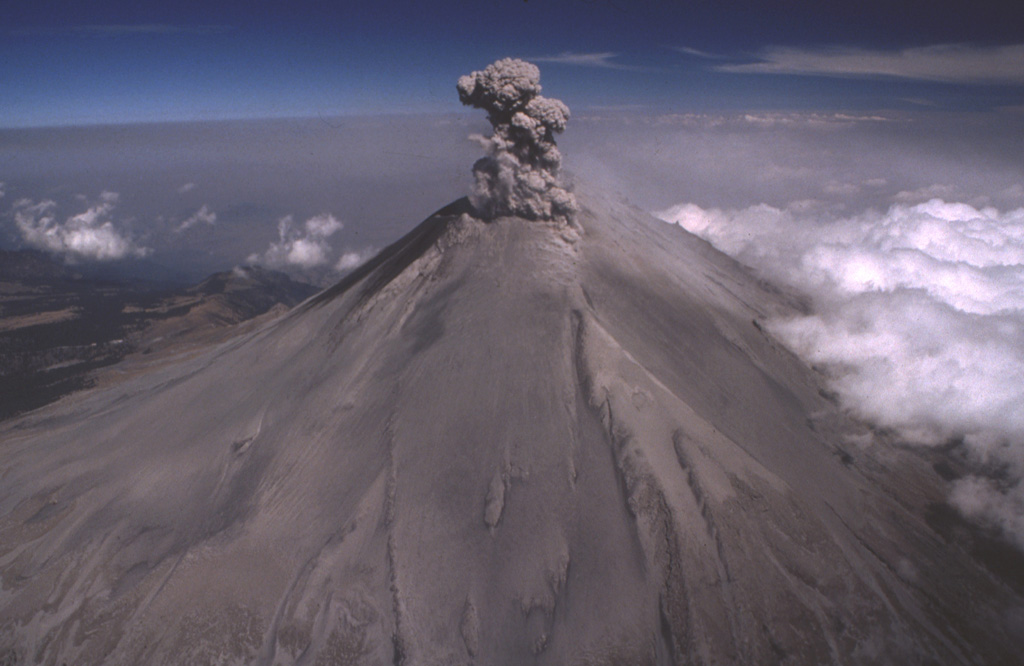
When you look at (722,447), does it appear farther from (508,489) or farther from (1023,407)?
(1023,407)

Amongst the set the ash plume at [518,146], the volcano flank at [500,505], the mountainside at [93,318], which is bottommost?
the mountainside at [93,318]

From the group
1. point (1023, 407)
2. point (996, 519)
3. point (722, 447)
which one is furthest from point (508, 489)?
point (1023, 407)

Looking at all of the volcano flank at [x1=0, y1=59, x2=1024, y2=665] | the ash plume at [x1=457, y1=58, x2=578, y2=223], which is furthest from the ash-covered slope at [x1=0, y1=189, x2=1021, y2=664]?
the ash plume at [x1=457, y1=58, x2=578, y2=223]

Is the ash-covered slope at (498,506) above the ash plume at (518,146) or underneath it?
underneath

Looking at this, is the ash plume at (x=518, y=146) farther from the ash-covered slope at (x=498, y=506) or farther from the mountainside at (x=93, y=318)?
the mountainside at (x=93, y=318)

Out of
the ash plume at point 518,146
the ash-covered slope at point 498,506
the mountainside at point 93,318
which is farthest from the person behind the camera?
the mountainside at point 93,318

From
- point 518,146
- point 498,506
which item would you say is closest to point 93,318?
point 518,146

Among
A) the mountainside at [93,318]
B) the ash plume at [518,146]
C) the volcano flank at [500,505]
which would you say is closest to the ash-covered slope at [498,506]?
the volcano flank at [500,505]

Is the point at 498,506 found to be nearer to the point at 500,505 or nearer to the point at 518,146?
the point at 500,505

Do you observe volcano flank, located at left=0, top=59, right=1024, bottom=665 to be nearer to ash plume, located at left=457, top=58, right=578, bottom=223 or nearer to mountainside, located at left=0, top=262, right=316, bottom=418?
ash plume, located at left=457, top=58, right=578, bottom=223
